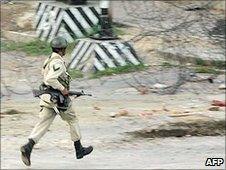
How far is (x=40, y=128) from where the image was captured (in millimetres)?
5949

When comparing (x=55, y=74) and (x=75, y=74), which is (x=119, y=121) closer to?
(x=75, y=74)

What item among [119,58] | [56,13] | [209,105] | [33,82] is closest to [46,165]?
[209,105]

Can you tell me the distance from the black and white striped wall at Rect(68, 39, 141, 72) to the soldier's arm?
757 cm

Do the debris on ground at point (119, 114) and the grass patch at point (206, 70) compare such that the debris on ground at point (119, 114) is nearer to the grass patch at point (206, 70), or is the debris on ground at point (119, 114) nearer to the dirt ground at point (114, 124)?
the dirt ground at point (114, 124)

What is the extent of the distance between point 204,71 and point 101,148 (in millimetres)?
5152

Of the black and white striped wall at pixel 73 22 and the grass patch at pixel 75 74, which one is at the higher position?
the black and white striped wall at pixel 73 22

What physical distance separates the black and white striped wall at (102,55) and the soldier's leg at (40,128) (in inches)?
245

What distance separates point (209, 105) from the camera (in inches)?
386

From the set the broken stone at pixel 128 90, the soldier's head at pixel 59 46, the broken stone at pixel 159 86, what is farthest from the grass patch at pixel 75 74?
the soldier's head at pixel 59 46

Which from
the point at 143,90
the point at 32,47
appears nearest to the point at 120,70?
the point at 143,90

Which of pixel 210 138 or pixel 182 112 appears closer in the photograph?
pixel 210 138

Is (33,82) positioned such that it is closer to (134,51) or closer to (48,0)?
(134,51)

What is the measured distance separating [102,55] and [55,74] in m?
7.78

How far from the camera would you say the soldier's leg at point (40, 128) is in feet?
18.8
